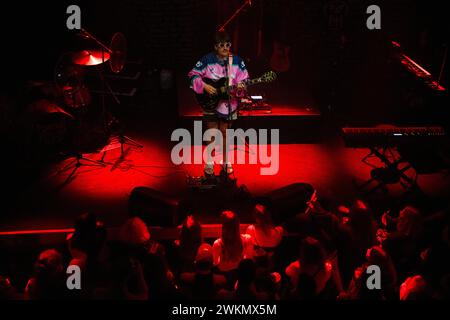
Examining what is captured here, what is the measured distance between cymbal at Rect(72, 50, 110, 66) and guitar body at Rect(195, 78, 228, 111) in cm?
170

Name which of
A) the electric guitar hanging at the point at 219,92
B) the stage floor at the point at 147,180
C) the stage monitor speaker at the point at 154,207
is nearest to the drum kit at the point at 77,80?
the stage floor at the point at 147,180

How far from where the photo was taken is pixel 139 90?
10383mm

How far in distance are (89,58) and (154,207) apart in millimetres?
2808

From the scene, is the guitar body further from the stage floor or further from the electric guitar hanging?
the stage floor

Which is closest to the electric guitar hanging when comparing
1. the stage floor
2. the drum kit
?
the stage floor

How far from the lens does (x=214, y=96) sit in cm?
764

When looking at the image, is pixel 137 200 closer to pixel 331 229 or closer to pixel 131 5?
pixel 331 229

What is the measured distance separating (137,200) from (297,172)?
106 inches

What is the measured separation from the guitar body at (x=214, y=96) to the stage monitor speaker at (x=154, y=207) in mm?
1523

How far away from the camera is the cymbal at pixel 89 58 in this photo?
8281mm

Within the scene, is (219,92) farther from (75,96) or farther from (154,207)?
(75,96)

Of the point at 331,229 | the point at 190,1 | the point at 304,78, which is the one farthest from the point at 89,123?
the point at 331,229

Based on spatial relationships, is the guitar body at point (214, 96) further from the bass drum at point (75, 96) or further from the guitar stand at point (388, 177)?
the guitar stand at point (388, 177)

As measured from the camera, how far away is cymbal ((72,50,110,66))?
27.2ft
